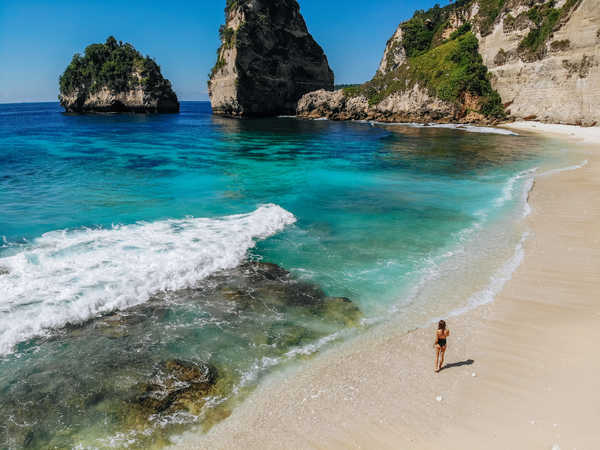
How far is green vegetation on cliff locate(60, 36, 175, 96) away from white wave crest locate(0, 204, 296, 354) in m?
105

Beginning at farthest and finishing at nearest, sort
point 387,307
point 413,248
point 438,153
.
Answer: point 438,153 → point 413,248 → point 387,307

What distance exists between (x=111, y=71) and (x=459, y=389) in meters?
126

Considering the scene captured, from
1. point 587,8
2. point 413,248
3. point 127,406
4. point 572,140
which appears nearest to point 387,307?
point 413,248

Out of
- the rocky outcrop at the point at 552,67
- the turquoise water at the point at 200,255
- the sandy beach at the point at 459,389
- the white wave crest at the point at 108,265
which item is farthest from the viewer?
the rocky outcrop at the point at 552,67

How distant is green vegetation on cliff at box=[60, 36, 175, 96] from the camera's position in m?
106

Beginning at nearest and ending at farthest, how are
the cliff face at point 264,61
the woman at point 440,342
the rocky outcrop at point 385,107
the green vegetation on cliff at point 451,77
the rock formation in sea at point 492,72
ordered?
the woman at point 440,342 < the rock formation in sea at point 492,72 < the green vegetation on cliff at point 451,77 < the rocky outcrop at point 385,107 < the cliff face at point 264,61

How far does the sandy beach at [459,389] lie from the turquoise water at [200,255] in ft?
2.61

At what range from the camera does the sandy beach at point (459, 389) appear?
5949 mm

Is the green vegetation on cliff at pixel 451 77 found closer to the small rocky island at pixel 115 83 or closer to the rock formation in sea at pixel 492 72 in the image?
the rock formation in sea at pixel 492 72

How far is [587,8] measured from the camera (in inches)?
1826

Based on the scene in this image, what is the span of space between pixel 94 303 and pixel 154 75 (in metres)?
113

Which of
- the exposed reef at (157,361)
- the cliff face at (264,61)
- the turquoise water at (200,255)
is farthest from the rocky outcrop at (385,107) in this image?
the exposed reef at (157,361)

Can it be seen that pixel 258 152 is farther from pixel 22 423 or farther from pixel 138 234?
pixel 22 423

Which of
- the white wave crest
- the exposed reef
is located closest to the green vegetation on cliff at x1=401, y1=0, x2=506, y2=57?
the white wave crest
